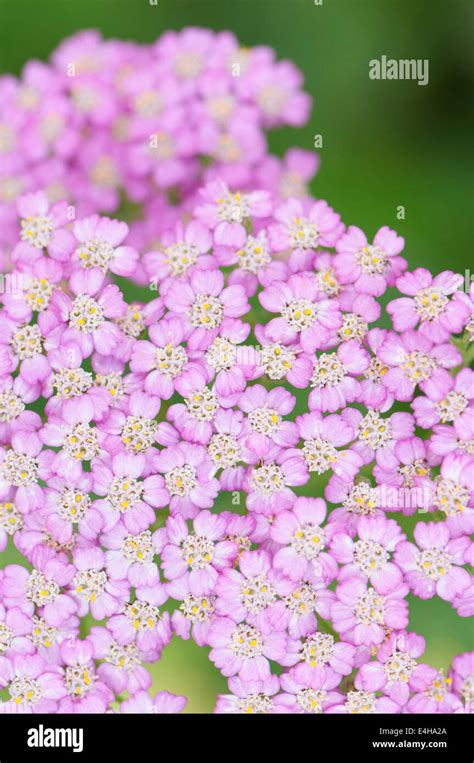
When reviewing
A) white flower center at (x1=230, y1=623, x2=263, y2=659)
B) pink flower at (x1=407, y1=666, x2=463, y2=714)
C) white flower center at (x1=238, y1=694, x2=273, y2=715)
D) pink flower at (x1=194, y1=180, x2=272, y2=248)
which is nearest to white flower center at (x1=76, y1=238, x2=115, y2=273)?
pink flower at (x1=194, y1=180, x2=272, y2=248)

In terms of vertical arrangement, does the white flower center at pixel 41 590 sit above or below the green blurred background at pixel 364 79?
below

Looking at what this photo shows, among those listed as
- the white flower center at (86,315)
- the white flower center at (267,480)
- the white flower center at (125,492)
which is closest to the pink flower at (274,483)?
the white flower center at (267,480)

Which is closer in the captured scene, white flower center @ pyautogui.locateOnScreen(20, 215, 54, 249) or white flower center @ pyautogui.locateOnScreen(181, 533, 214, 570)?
white flower center @ pyautogui.locateOnScreen(181, 533, 214, 570)

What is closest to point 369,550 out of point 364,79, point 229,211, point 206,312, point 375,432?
point 375,432

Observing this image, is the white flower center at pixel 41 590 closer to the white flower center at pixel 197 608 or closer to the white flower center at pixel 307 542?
the white flower center at pixel 197 608

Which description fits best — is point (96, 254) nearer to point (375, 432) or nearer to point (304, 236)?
point (304, 236)

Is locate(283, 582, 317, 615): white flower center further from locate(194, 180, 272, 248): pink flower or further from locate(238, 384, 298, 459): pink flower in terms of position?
locate(194, 180, 272, 248): pink flower

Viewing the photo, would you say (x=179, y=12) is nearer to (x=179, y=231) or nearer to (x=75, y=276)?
(x=179, y=231)
